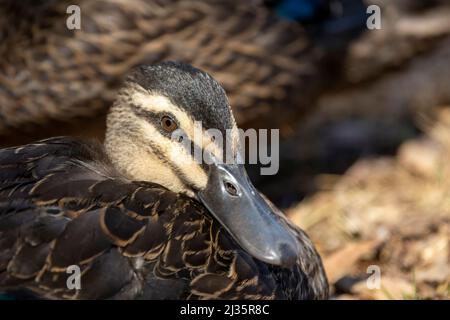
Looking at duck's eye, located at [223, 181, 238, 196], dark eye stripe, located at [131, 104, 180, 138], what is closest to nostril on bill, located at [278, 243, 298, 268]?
duck's eye, located at [223, 181, 238, 196]

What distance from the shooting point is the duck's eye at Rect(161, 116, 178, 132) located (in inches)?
144

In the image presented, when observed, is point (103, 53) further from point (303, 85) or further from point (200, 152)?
point (200, 152)

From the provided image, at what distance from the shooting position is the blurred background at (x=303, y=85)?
4934 millimetres

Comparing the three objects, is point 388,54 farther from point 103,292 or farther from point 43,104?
point 103,292

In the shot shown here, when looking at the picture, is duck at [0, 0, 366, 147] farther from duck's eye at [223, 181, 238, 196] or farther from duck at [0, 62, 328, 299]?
duck's eye at [223, 181, 238, 196]

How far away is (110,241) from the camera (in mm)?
3254

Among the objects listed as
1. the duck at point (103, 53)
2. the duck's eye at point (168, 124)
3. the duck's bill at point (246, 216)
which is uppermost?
the duck at point (103, 53)

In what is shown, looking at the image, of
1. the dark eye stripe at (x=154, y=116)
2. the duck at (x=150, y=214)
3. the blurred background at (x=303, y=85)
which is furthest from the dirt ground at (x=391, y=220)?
the dark eye stripe at (x=154, y=116)

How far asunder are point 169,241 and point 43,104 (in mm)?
1911

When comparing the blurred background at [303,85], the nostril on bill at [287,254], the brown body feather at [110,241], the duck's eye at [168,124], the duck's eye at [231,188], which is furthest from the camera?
the blurred background at [303,85]

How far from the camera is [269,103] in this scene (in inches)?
211

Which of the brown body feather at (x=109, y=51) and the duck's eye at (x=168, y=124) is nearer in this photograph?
the duck's eye at (x=168, y=124)

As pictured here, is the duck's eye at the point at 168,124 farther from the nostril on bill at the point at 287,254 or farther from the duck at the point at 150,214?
the nostril on bill at the point at 287,254

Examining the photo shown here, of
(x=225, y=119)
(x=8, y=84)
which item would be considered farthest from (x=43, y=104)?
(x=225, y=119)
